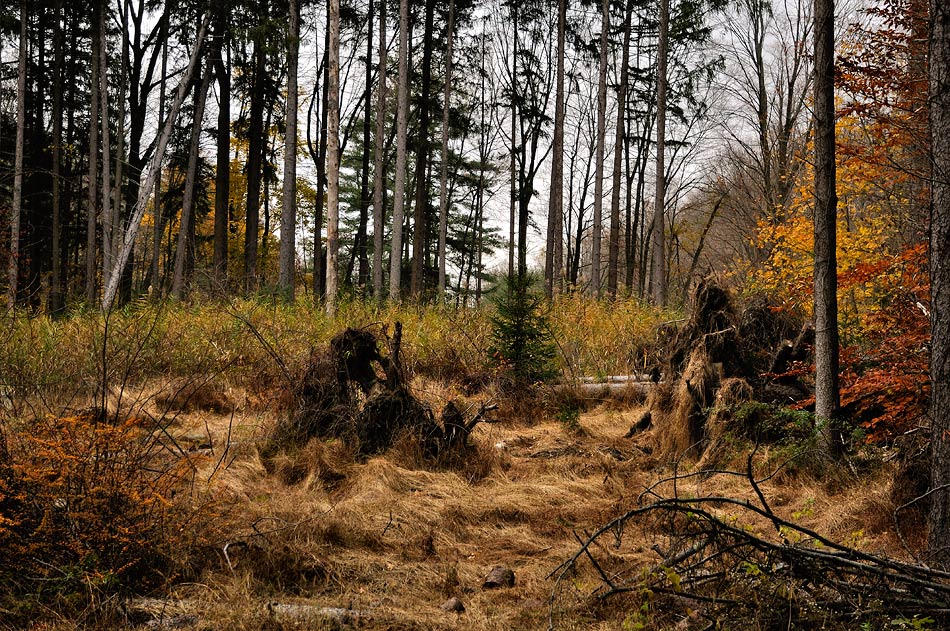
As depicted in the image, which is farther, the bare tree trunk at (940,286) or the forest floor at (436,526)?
the bare tree trunk at (940,286)

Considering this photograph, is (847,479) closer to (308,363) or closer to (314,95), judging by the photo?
(308,363)

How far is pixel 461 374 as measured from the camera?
8656mm

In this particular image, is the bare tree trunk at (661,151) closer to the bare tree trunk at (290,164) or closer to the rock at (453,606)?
the bare tree trunk at (290,164)

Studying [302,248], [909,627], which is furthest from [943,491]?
[302,248]

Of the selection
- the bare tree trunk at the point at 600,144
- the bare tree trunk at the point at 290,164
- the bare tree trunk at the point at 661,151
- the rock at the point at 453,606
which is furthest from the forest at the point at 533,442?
the bare tree trunk at the point at 600,144

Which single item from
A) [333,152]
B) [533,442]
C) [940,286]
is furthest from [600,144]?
[940,286]

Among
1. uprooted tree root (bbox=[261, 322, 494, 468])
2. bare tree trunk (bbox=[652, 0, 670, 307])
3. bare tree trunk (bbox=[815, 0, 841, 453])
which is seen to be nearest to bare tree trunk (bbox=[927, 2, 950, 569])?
bare tree trunk (bbox=[815, 0, 841, 453])

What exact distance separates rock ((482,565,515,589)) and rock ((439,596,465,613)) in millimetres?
304

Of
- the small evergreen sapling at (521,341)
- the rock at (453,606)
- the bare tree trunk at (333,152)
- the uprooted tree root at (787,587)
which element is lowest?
the rock at (453,606)

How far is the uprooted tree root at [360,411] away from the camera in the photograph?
581 cm

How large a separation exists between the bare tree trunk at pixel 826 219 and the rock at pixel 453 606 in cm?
366

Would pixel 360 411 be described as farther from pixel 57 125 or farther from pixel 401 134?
pixel 57 125

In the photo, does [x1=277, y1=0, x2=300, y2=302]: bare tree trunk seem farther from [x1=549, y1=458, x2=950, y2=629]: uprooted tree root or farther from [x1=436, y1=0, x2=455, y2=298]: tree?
[x1=549, y1=458, x2=950, y2=629]: uprooted tree root

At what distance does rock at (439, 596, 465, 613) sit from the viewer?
3.13 m
